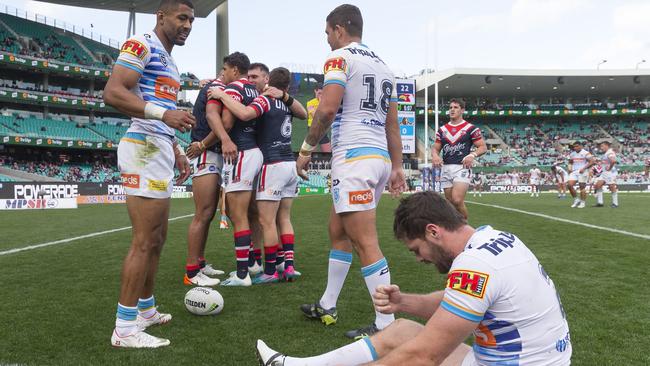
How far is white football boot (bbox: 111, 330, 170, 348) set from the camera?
3100mm

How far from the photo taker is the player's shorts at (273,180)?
201 inches

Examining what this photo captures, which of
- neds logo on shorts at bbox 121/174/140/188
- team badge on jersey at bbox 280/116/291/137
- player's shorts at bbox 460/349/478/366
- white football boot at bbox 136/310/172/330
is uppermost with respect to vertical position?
team badge on jersey at bbox 280/116/291/137

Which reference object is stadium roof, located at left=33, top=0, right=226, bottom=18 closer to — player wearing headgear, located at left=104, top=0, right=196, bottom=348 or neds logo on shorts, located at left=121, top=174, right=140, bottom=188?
player wearing headgear, located at left=104, top=0, right=196, bottom=348

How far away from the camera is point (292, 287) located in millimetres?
4875

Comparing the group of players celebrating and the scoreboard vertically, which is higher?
the scoreboard

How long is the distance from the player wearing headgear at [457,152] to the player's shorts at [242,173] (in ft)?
16.3

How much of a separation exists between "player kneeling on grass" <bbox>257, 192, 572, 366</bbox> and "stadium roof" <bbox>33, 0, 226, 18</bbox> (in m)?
38.3

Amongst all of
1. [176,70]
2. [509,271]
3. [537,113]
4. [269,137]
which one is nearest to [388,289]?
[509,271]

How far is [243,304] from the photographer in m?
4.19

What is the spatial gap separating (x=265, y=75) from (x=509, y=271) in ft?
14.5

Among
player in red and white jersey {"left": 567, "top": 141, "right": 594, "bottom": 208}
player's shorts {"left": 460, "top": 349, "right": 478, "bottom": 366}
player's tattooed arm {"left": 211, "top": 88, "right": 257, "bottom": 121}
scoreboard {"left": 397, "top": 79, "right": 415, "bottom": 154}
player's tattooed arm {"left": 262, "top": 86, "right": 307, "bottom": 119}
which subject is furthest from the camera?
scoreboard {"left": 397, "top": 79, "right": 415, "bottom": 154}

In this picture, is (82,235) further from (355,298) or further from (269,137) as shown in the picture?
(355,298)

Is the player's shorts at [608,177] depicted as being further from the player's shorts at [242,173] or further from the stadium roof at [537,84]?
the stadium roof at [537,84]

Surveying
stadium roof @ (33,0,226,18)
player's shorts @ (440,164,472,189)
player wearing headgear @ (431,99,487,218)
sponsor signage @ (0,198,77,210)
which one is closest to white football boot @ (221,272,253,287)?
player wearing headgear @ (431,99,487,218)
